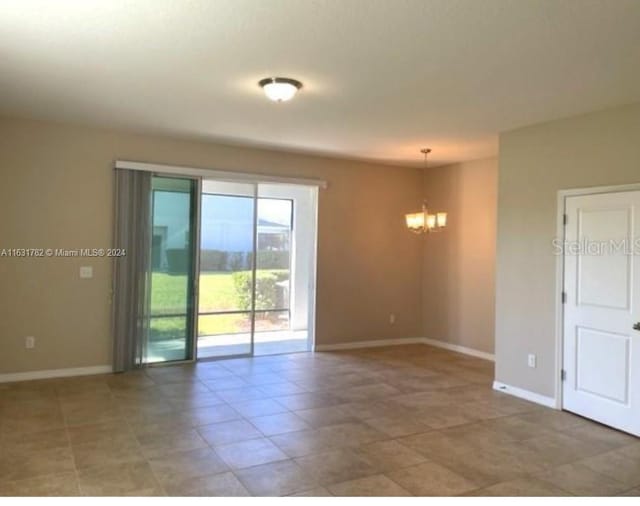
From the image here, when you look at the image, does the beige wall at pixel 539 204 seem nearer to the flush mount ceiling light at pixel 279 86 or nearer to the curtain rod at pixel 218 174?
the flush mount ceiling light at pixel 279 86

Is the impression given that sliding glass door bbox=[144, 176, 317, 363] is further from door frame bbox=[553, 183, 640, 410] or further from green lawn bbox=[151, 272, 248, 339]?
door frame bbox=[553, 183, 640, 410]

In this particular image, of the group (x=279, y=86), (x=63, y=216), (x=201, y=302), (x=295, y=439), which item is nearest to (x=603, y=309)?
(x=295, y=439)

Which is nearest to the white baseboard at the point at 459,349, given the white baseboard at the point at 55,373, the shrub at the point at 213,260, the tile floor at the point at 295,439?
the tile floor at the point at 295,439

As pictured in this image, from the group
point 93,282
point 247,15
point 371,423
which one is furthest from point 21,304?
point 247,15

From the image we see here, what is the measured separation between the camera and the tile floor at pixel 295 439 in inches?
122

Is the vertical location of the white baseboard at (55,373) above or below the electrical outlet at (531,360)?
below

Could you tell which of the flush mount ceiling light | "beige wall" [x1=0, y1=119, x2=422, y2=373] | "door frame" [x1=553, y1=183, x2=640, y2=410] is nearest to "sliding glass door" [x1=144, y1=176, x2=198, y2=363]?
"beige wall" [x1=0, y1=119, x2=422, y2=373]

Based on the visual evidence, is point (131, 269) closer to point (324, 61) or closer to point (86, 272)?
point (86, 272)

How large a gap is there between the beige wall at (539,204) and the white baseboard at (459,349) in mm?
1433

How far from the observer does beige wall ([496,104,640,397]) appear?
14.0 feet

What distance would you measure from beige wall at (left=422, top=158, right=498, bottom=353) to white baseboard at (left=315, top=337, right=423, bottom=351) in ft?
0.89

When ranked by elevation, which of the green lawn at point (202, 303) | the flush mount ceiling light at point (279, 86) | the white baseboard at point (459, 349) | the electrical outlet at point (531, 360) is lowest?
the white baseboard at point (459, 349)

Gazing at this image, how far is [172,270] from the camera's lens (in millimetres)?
6082

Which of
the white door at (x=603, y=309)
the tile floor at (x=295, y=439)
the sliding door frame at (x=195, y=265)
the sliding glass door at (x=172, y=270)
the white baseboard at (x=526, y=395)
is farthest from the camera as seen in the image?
the sliding door frame at (x=195, y=265)
